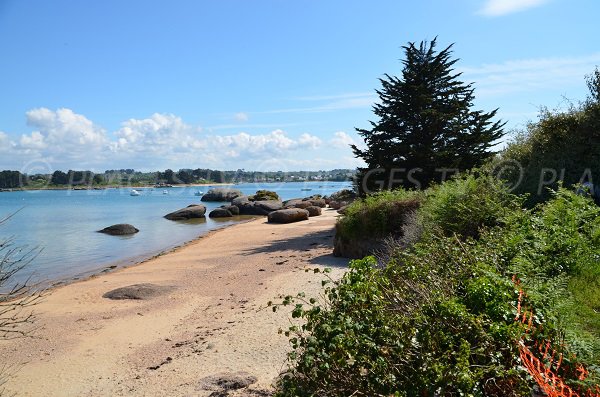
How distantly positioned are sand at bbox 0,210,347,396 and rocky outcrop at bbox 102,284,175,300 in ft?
0.86

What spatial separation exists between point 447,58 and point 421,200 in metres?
10.7

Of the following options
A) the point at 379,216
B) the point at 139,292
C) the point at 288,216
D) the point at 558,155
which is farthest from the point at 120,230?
the point at 558,155

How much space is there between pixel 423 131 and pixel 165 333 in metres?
14.8

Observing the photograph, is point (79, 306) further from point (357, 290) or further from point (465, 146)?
point (465, 146)

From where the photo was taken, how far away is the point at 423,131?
65.3ft

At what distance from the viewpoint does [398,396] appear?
3092mm

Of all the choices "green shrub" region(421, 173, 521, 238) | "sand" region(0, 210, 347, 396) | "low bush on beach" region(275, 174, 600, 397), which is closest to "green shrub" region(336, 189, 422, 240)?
"sand" region(0, 210, 347, 396)

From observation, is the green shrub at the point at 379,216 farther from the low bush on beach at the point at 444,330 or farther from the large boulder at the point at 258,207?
the large boulder at the point at 258,207

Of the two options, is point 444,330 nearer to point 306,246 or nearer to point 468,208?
point 468,208

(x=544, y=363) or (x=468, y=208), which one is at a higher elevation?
(x=468, y=208)

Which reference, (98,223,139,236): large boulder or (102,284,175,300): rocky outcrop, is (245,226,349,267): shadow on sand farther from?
(98,223,139,236): large boulder

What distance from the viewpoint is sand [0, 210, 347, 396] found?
6.54 m

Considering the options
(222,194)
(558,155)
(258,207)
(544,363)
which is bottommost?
(258,207)

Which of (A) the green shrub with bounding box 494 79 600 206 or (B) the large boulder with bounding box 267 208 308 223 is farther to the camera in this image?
(B) the large boulder with bounding box 267 208 308 223
